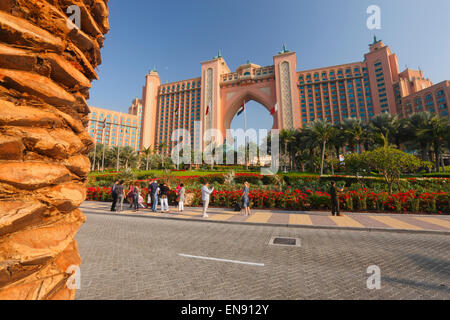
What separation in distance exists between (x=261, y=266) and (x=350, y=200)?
10359 millimetres

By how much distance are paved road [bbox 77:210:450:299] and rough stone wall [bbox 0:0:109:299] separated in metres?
2.98

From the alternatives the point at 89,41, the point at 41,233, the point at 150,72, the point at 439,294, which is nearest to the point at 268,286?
the point at 439,294

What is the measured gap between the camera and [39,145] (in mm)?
832

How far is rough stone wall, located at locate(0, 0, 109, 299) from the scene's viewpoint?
28.7 inches

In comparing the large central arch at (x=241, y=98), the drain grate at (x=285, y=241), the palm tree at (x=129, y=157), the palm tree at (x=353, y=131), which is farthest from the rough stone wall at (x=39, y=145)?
the large central arch at (x=241, y=98)

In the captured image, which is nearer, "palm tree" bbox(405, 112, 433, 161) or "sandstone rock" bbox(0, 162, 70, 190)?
"sandstone rock" bbox(0, 162, 70, 190)

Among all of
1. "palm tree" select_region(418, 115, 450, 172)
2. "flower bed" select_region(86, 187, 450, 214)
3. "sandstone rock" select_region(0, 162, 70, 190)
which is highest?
"palm tree" select_region(418, 115, 450, 172)

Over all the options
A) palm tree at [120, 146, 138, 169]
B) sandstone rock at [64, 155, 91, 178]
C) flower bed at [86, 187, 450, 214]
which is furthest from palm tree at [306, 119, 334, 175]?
palm tree at [120, 146, 138, 169]

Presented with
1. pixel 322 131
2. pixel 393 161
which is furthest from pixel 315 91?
pixel 393 161

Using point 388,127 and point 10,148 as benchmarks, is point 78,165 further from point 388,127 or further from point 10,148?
point 388,127

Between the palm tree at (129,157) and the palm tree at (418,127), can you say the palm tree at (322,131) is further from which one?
the palm tree at (129,157)

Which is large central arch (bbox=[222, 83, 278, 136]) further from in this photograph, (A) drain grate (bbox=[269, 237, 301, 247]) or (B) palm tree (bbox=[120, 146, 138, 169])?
(A) drain grate (bbox=[269, 237, 301, 247])

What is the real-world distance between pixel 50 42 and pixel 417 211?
51.4 feet

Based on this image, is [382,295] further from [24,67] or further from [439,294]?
[24,67]
